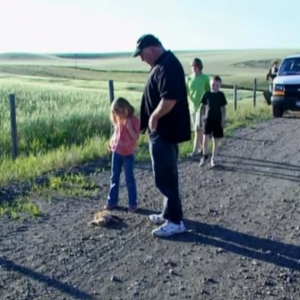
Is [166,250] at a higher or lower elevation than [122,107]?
lower

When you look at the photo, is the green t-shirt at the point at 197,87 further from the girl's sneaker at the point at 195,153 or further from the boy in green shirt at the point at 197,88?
the girl's sneaker at the point at 195,153

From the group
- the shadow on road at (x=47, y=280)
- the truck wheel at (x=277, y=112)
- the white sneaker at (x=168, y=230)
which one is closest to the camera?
the shadow on road at (x=47, y=280)

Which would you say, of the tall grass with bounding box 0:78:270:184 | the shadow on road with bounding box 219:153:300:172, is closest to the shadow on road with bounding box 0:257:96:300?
the tall grass with bounding box 0:78:270:184

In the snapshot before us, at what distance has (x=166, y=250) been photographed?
5.45 m

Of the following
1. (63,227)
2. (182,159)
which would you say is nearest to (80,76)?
(182,159)

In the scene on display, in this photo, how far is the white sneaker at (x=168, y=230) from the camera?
5.79m

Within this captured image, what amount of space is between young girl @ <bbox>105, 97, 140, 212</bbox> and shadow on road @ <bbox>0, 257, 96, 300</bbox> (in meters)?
1.89

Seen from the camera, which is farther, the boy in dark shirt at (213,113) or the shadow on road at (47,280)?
the boy in dark shirt at (213,113)

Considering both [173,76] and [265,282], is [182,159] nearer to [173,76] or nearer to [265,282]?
[173,76]

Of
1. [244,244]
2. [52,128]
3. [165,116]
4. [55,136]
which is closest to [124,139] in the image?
[165,116]

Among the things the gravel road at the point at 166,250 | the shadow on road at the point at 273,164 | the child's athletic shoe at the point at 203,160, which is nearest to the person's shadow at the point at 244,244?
the gravel road at the point at 166,250

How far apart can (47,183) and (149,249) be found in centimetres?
288

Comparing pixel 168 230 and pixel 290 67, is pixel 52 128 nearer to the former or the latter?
pixel 168 230

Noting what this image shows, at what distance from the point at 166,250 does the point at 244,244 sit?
75 centimetres
